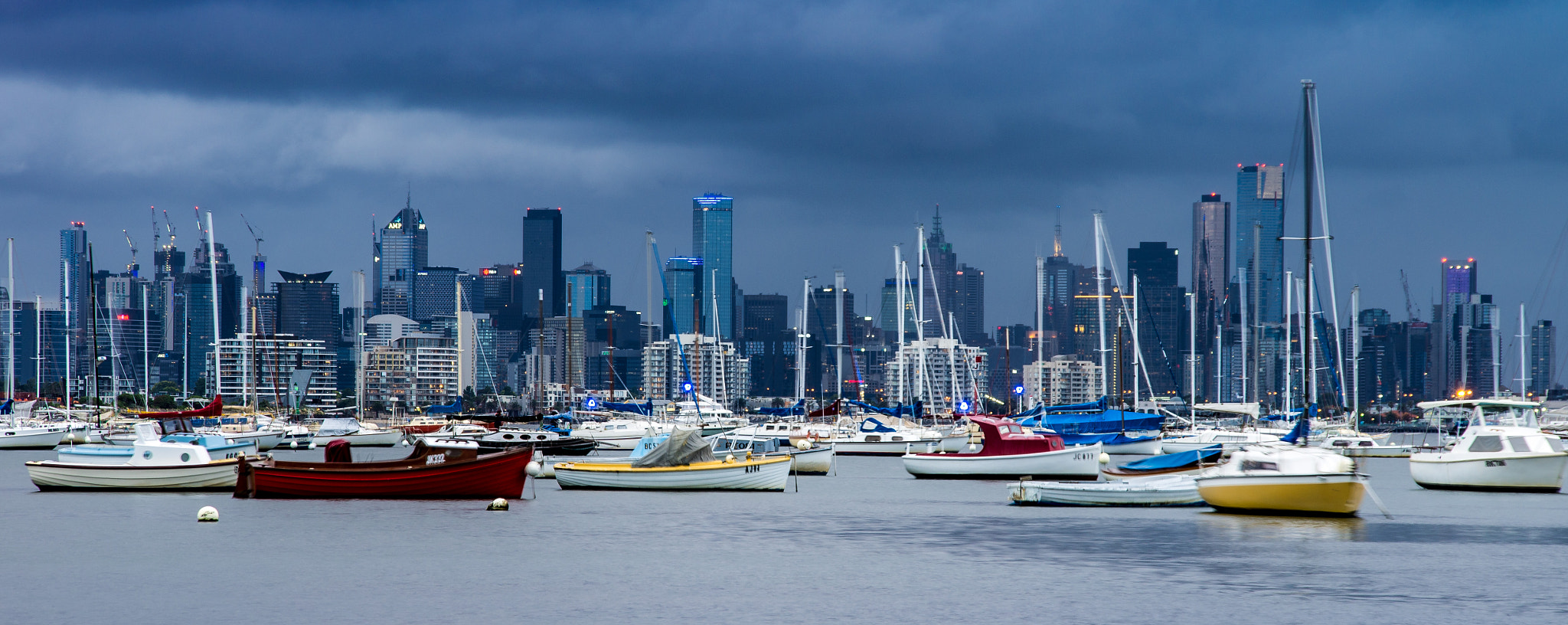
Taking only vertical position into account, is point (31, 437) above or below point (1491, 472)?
below

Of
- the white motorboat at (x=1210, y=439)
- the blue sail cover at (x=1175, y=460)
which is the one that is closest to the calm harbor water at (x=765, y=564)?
the blue sail cover at (x=1175, y=460)

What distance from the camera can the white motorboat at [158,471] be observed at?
217 ft

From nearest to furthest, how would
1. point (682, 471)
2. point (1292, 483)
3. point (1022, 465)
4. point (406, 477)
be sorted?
1. point (1292, 483)
2. point (406, 477)
3. point (682, 471)
4. point (1022, 465)

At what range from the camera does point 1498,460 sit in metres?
67.8

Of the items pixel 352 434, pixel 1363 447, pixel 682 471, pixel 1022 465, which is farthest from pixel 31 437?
pixel 1363 447

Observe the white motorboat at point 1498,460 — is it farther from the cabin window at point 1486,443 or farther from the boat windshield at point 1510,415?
the boat windshield at point 1510,415

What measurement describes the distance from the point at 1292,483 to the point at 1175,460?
20.4 metres

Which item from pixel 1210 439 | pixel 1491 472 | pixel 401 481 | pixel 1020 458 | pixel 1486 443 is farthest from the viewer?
pixel 1210 439

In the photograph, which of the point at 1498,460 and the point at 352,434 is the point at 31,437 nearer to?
the point at 352,434

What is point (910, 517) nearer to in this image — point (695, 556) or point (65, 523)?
point (695, 556)

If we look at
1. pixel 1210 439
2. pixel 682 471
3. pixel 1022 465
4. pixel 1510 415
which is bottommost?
pixel 1210 439

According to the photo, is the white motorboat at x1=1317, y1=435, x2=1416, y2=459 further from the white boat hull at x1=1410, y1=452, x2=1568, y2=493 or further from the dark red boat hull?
the dark red boat hull

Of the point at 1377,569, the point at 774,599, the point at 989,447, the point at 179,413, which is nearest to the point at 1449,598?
the point at 1377,569

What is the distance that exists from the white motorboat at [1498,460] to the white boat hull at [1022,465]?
15.5m
